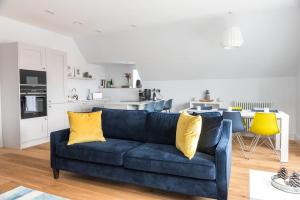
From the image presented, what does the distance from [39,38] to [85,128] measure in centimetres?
325

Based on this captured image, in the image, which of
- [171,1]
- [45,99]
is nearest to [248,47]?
[171,1]

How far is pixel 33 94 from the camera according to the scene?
440 cm

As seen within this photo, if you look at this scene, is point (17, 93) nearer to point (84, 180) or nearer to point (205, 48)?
point (84, 180)

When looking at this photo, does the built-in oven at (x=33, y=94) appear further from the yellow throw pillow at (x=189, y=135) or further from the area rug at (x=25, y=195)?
the yellow throw pillow at (x=189, y=135)

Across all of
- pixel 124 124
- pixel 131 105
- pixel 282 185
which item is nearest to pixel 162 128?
pixel 124 124

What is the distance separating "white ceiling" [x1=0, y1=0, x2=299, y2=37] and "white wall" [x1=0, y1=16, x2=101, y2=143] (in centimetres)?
20

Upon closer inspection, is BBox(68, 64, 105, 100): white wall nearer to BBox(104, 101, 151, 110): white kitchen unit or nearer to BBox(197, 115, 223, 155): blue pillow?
BBox(104, 101, 151, 110): white kitchen unit

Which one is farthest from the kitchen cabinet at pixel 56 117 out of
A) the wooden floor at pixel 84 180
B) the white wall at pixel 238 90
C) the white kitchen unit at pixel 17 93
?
the white wall at pixel 238 90

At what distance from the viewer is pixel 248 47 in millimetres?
4809

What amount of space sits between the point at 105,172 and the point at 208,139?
122 centimetres

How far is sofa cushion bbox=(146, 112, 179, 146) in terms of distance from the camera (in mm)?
2814

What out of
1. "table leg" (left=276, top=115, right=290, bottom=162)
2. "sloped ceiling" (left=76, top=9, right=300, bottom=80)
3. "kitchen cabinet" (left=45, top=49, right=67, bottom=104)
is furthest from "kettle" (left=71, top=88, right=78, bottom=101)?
"table leg" (left=276, top=115, right=290, bottom=162)

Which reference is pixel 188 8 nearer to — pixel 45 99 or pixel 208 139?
pixel 208 139

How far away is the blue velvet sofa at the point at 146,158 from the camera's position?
2.13 meters
